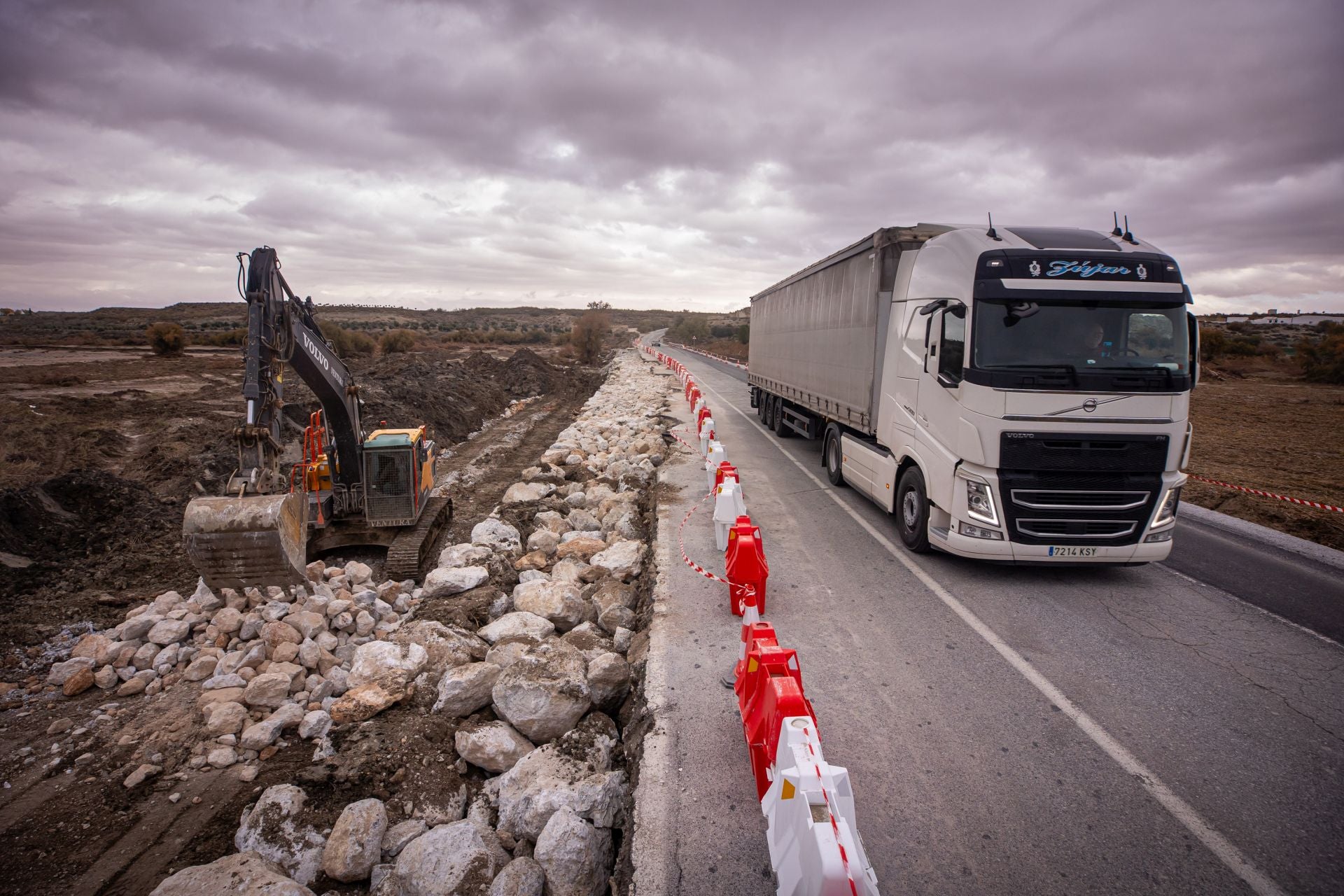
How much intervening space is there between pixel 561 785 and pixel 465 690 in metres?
1.47

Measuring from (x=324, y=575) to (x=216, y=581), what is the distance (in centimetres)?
233

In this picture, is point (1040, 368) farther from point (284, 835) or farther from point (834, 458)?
point (284, 835)

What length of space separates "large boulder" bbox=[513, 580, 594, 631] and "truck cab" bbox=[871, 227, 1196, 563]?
399cm

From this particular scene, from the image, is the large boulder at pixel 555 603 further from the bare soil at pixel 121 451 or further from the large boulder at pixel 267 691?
the bare soil at pixel 121 451

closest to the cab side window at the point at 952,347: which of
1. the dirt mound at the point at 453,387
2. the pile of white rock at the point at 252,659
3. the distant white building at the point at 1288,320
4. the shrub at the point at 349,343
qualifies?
the pile of white rock at the point at 252,659

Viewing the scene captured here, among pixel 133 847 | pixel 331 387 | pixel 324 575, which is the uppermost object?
pixel 331 387

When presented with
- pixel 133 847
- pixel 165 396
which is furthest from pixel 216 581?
pixel 165 396

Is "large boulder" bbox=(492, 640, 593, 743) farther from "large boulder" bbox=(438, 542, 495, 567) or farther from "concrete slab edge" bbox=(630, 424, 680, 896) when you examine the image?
"large boulder" bbox=(438, 542, 495, 567)

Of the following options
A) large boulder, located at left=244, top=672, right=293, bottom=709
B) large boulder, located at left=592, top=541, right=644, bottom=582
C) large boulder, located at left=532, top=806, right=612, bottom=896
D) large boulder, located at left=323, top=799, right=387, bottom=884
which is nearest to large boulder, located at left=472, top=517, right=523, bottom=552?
large boulder, located at left=592, top=541, right=644, bottom=582

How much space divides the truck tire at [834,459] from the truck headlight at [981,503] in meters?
3.95

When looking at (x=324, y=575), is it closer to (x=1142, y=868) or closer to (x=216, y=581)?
(x=216, y=581)

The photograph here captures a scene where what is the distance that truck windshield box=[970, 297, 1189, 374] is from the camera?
20.6 ft

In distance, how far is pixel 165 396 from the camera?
71.5 feet

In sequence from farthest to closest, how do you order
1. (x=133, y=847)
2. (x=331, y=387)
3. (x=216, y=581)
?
(x=331, y=387)
(x=216, y=581)
(x=133, y=847)
